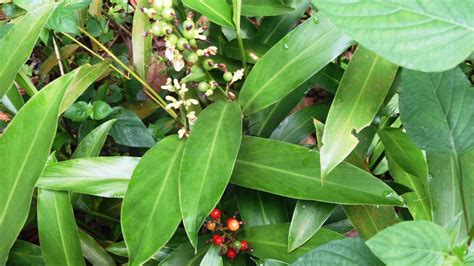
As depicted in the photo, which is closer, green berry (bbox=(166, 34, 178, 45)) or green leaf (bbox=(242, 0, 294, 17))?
green berry (bbox=(166, 34, 178, 45))

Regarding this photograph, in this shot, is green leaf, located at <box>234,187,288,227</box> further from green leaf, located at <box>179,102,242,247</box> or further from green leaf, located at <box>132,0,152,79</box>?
green leaf, located at <box>132,0,152,79</box>

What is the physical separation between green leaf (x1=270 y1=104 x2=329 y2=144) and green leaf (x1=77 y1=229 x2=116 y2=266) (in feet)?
1.39

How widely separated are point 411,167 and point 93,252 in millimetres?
631

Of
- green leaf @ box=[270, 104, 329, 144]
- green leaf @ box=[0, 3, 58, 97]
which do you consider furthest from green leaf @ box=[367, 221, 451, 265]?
green leaf @ box=[0, 3, 58, 97]

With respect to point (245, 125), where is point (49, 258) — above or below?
below

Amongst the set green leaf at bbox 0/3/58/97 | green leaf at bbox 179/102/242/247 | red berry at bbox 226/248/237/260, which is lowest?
red berry at bbox 226/248/237/260

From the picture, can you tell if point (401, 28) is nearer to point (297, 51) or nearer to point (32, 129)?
point (297, 51)

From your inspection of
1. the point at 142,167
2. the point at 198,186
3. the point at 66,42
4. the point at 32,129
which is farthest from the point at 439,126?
the point at 66,42

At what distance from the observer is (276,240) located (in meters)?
0.90

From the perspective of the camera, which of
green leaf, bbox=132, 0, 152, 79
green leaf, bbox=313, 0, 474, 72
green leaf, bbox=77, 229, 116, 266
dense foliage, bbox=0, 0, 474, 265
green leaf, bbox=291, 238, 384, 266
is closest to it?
green leaf, bbox=313, 0, 474, 72

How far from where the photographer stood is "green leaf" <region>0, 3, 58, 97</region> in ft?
2.91

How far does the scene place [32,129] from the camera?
828 millimetres

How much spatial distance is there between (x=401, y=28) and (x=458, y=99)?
0.76 feet

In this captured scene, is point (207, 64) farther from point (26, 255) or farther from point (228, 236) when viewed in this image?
point (26, 255)
